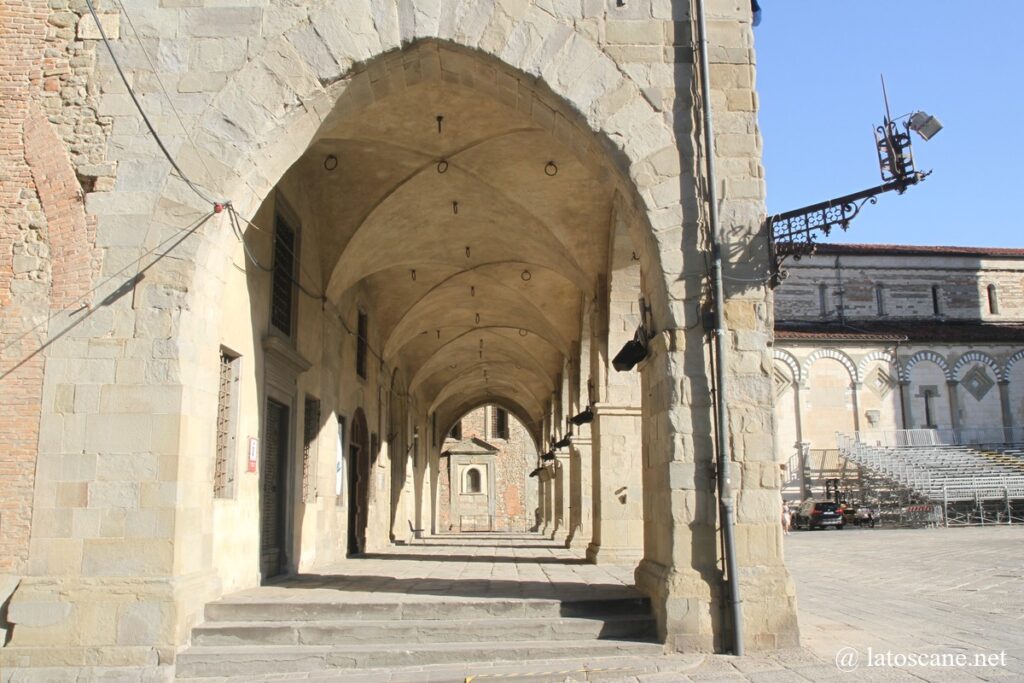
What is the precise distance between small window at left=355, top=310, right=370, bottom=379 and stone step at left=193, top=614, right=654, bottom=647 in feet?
29.4

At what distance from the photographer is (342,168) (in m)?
11.7

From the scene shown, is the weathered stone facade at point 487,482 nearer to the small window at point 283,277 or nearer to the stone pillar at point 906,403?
the stone pillar at point 906,403

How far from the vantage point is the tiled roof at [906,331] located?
36.2 metres

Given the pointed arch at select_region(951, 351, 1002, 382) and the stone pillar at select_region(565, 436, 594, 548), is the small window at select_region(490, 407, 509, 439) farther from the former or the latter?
the stone pillar at select_region(565, 436, 594, 548)

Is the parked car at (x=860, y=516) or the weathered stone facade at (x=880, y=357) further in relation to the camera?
the weathered stone facade at (x=880, y=357)

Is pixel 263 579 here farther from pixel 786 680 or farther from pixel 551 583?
pixel 786 680

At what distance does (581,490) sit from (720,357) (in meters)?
10.2

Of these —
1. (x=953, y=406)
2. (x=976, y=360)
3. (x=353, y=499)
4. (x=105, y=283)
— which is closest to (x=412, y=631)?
(x=105, y=283)

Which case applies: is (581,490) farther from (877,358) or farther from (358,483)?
(877,358)

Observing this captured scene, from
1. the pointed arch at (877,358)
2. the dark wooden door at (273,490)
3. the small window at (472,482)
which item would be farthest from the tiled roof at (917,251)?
the dark wooden door at (273,490)

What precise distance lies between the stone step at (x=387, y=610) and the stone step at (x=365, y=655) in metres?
0.41

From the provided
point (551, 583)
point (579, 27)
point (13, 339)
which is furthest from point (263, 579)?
point (579, 27)

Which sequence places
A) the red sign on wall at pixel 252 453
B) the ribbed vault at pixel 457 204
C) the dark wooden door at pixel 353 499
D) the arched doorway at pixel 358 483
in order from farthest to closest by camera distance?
the arched doorway at pixel 358 483
the dark wooden door at pixel 353 499
the ribbed vault at pixel 457 204
the red sign on wall at pixel 252 453

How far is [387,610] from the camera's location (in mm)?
7410
